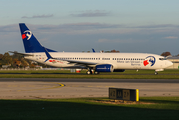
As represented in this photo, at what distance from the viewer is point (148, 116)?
34.3 ft

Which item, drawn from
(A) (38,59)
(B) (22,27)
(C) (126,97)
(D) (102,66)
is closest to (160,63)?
(D) (102,66)

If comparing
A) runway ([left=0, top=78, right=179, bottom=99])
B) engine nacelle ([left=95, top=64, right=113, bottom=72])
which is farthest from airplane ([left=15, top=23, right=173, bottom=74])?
runway ([left=0, top=78, right=179, bottom=99])

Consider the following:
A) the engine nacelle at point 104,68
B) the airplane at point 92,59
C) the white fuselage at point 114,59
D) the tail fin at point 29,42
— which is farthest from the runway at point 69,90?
the tail fin at point 29,42

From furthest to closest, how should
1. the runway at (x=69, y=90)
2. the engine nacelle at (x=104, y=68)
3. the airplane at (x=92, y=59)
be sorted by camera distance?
Answer: the airplane at (x=92, y=59) < the engine nacelle at (x=104, y=68) < the runway at (x=69, y=90)

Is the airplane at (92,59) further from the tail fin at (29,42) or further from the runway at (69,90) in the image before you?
the runway at (69,90)

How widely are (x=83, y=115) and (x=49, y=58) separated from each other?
44.1 metres

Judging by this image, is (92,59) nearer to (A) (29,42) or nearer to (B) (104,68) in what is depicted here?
(B) (104,68)

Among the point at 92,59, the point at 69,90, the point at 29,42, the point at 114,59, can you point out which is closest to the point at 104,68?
the point at 114,59

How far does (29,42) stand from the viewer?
5841 cm

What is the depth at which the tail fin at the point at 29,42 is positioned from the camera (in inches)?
2299

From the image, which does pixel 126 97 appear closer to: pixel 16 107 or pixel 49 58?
pixel 16 107

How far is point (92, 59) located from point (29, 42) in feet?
46.3

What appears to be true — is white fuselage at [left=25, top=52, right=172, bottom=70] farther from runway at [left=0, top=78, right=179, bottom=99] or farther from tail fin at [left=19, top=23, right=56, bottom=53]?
runway at [left=0, top=78, right=179, bottom=99]

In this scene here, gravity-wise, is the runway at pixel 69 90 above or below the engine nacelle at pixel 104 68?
below
